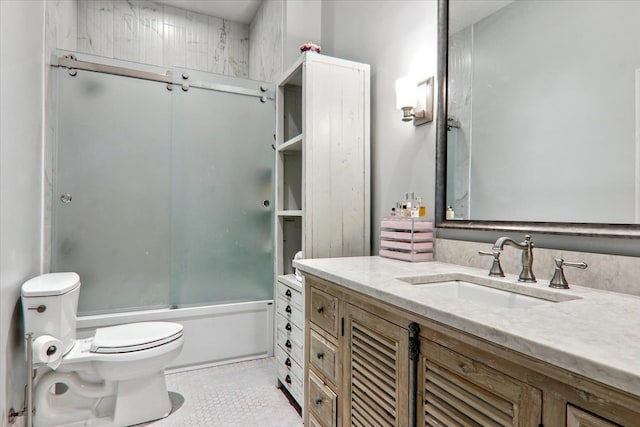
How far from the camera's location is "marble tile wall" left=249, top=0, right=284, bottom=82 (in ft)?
8.97

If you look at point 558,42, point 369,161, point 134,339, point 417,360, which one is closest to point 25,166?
point 134,339

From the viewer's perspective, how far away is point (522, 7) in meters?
1.26

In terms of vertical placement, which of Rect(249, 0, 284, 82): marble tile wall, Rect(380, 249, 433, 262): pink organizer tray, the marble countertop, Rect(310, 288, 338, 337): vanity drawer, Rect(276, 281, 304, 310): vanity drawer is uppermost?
Rect(249, 0, 284, 82): marble tile wall

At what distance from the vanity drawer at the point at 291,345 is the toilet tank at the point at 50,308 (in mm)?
1082

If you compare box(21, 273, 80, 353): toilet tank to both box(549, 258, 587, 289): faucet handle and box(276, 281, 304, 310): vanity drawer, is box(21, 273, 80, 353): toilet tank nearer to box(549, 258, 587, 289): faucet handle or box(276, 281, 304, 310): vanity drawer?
box(276, 281, 304, 310): vanity drawer

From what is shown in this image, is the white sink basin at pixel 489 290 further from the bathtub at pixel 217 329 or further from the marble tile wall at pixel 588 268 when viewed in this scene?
the bathtub at pixel 217 329

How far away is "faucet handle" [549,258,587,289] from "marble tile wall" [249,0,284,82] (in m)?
2.19

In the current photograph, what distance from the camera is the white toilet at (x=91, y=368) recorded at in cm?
166

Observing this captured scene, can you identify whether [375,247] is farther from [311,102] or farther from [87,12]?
[87,12]

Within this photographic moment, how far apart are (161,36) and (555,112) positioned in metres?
3.43

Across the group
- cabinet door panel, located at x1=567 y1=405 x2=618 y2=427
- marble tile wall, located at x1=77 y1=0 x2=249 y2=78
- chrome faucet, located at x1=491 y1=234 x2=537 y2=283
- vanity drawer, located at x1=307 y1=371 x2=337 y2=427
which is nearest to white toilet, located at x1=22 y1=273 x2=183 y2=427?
vanity drawer, located at x1=307 y1=371 x2=337 y2=427

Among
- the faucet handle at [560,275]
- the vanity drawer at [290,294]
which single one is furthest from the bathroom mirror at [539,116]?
the vanity drawer at [290,294]

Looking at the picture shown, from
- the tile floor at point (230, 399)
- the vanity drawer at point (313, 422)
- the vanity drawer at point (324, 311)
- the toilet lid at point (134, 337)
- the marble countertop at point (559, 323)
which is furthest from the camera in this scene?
the tile floor at point (230, 399)

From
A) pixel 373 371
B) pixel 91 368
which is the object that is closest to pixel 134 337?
pixel 91 368
